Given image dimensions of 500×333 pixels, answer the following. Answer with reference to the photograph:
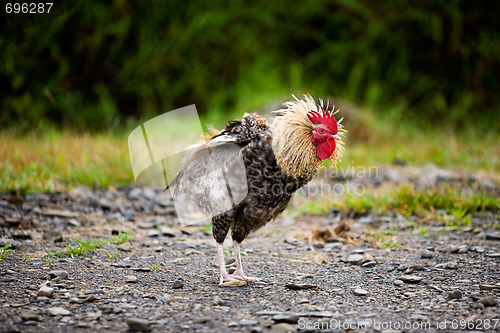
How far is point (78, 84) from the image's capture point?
8508mm

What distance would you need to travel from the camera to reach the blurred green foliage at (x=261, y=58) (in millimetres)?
8344

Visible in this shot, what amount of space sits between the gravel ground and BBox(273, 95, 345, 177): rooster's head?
78 cm

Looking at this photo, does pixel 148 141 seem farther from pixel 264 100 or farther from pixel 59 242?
pixel 264 100

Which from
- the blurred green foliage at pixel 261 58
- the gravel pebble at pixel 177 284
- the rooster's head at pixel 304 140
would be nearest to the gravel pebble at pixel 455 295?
the rooster's head at pixel 304 140

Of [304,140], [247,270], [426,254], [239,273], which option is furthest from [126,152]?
[426,254]

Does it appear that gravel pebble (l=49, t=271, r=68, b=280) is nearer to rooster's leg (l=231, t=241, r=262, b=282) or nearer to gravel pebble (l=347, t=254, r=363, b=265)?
rooster's leg (l=231, t=241, r=262, b=282)

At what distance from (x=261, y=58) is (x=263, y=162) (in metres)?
6.39

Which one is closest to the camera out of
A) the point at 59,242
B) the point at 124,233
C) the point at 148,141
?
the point at 59,242

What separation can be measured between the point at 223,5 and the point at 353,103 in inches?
118

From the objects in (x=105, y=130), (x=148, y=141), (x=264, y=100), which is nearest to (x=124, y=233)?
(x=148, y=141)

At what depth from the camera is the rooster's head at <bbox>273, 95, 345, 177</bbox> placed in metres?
3.31

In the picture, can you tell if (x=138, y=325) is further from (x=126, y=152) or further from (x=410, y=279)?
(x=126, y=152)

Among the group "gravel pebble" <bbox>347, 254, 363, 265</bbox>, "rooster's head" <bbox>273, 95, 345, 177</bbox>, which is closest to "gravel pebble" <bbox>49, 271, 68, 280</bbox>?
"rooster's head" <bbox>273, 95, 345, 177</bbox>

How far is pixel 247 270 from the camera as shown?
359 centimetres
